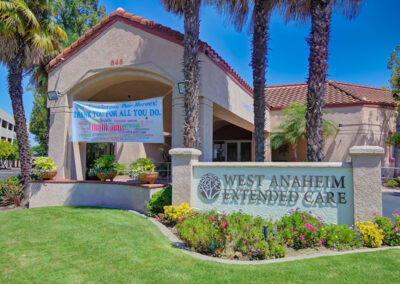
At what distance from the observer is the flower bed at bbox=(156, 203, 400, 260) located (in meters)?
5.36

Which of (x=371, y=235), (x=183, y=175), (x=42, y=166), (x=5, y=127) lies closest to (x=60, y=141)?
(x=42, y=166)

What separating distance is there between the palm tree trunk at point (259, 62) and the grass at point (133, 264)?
194 inches

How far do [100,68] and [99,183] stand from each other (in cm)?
426

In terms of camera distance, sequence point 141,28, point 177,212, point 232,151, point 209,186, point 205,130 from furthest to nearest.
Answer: point 232,151, point 141,28, point 205,130, point 209,186, point 177,212

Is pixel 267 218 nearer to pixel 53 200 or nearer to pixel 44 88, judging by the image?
pixel 53 200

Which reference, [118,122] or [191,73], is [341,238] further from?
[118,122]

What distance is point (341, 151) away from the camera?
18.1 metres

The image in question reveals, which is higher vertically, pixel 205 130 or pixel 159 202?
pixel 205 130

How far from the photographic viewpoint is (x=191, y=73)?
8.48 metres

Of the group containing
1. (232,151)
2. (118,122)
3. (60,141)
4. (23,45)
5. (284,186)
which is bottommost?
(284,186)

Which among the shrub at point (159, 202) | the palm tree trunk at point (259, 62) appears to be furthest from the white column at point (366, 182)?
the shrub at point (159, 202)

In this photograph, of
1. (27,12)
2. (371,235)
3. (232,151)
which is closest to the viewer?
(371,235)

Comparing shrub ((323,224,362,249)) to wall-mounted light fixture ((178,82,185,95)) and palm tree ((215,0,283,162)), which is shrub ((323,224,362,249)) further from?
wall-mounted light fixture ((178,82,185,95))

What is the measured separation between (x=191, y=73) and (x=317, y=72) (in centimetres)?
359
